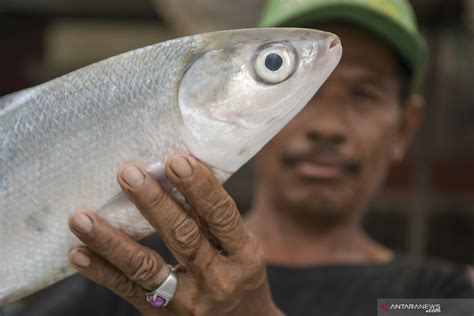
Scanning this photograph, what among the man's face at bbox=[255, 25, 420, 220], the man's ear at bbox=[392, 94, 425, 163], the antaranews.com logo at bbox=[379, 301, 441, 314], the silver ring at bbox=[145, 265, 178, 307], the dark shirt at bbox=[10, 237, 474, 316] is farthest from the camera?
the man's ear at bbox=[392, 94, 425, 163]

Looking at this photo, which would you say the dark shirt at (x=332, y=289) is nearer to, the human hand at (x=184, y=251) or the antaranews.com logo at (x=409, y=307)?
the antaranews.com logo at (x=409, y=307)

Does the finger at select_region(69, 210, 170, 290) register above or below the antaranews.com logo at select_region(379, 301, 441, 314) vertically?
above

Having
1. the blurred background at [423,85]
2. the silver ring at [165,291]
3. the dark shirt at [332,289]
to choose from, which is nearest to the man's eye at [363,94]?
the dark shirt at [332,289]

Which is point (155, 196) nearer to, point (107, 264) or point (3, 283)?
point (107, 264)

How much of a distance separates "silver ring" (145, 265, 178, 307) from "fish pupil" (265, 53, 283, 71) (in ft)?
1.28

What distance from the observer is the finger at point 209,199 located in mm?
1226

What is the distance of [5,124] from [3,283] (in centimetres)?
26

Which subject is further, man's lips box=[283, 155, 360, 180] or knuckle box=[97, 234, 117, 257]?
man's lips box=[283, 155, 360, 180]

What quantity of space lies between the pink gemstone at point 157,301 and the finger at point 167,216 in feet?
0.25

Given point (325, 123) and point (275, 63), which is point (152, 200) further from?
point (325, 123)

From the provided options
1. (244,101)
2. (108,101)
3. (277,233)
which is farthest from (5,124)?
(277,233)

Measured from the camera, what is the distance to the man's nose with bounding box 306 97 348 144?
2.16 meters

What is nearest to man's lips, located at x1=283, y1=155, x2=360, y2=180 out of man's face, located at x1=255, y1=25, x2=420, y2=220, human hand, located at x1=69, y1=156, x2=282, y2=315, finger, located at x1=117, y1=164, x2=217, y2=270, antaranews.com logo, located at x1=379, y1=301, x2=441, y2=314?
man's face, located at x1=255, y1=25, x2=420, y2=220

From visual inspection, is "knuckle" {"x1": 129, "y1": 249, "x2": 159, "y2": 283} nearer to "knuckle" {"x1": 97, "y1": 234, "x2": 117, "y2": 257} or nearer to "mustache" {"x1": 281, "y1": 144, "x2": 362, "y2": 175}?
"knuckle" {"x1": 97, "y1": 234, "x2": 117, "y2": 257}
